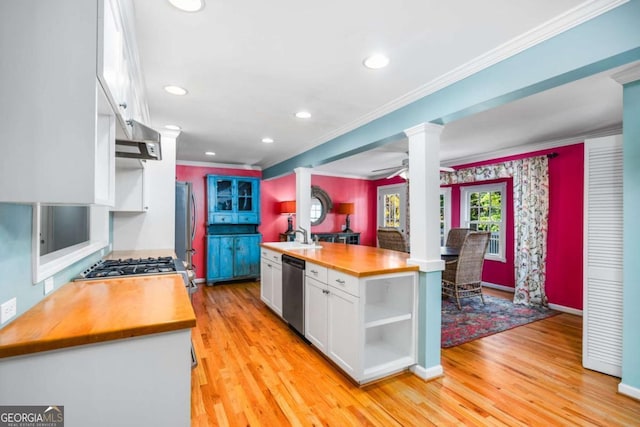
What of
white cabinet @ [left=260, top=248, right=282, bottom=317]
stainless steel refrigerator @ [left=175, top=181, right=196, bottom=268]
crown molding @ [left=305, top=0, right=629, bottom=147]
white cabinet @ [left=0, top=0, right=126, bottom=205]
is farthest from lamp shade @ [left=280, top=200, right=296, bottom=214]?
white cabinet @ [left=0, top=0, right=126, bottom=205]

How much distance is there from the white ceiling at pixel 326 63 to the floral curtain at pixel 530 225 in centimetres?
74

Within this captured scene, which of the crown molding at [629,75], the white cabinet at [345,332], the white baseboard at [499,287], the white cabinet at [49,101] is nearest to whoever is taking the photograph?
the white cabinet at [49,101]

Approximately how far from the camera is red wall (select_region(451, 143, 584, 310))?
396 centimetres

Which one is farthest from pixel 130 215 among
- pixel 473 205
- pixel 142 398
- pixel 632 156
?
pixel 473 205

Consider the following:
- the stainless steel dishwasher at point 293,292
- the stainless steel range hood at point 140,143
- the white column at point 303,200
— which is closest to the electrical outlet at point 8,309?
the stainless steel range hood at point 140,143

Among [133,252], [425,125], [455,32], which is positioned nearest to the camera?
[455,32]

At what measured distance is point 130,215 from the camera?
133 inches

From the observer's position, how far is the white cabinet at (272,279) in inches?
142

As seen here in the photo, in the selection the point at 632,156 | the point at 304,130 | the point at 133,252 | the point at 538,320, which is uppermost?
the point at 304,130

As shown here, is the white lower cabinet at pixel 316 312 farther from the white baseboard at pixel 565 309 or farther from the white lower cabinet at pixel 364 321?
the white baseboard at pixel 565 309

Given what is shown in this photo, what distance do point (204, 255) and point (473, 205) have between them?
506 cm

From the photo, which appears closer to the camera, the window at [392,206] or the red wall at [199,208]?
the red wall at [199,208]

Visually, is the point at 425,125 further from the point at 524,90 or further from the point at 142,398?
the point at 142,398

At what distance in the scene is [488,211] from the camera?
17.3ft
